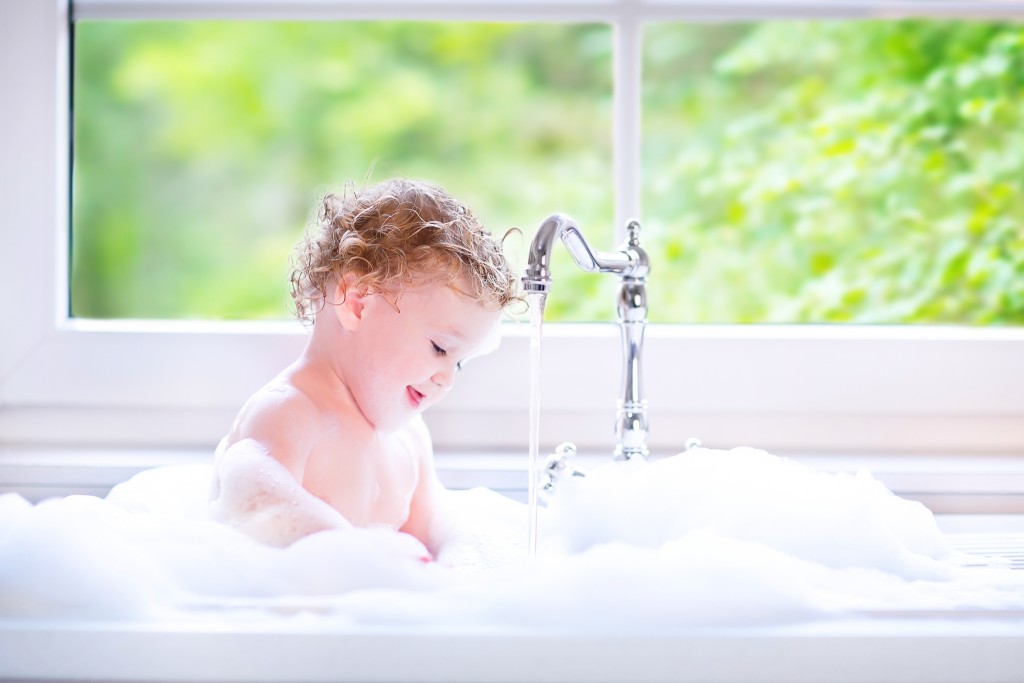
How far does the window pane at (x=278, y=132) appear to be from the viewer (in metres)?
4.10

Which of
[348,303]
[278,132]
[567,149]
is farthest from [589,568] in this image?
[278,132]

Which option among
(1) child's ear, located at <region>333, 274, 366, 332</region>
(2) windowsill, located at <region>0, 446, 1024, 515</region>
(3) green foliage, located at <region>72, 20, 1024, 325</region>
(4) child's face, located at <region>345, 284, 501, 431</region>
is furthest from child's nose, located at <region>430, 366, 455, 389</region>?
(3) green foliage, located at <region>72, 20, 1024, 325</region>

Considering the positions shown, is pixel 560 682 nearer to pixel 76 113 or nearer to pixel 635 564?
pixel 635 564

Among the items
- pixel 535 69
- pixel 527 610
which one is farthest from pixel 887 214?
pixel 527 610

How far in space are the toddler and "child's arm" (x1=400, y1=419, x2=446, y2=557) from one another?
70 millimetres

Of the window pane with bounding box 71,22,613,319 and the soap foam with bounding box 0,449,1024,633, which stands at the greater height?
the window pane with bounding box 71,22,613,319

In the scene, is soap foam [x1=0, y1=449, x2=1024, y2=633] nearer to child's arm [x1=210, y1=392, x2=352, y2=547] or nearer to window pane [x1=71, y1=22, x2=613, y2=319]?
child's arm [x1=210, y1=392, x2=352, y2=547]

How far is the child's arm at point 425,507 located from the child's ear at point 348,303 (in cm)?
21

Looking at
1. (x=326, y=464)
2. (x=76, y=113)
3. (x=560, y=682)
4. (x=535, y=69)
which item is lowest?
(x=560, y=682)

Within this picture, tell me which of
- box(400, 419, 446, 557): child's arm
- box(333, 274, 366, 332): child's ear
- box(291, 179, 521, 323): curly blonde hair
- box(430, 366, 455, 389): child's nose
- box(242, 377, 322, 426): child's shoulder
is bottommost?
box(400, 419, 446, 557): child's arm

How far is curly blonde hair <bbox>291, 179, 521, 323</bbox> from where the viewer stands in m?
1.13

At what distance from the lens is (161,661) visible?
69cm

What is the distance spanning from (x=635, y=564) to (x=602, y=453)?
0.75 m

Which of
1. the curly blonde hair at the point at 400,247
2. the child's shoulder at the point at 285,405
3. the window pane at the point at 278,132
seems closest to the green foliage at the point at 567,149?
the window pane at the point at 278,132
